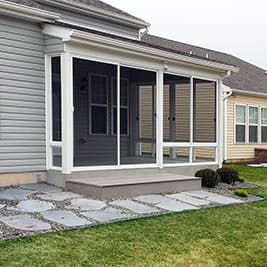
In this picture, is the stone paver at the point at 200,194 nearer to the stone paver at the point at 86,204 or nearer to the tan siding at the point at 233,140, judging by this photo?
the stone paver at the point at 86,204

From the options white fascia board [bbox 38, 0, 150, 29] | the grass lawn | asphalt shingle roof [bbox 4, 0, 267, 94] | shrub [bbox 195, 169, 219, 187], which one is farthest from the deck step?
asphalt shingle roof [bbox 4, 0, 267, 94]

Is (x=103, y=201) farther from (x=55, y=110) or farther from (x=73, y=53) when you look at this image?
(x=73, y=53)

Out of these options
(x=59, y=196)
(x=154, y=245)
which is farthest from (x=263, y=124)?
(x=154, y=245)

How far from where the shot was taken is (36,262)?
4.56 meters

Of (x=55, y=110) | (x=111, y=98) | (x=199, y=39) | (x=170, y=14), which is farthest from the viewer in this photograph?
(x=199, y=39)

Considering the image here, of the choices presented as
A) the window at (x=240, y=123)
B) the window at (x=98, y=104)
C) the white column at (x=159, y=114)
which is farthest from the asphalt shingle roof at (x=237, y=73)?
the white column at (x=159, y=114)

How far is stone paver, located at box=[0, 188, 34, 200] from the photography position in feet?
23.5

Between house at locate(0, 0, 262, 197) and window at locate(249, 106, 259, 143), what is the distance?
274 inches

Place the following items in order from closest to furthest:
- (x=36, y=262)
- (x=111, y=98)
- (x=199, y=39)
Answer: (x=36, y=262) < (x=111, y=98) < (x=199, y=39)

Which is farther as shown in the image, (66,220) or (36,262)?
(66,220)

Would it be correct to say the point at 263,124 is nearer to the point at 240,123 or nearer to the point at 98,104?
the point at 240,123

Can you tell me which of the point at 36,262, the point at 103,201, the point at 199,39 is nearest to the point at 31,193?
the point at 103,201

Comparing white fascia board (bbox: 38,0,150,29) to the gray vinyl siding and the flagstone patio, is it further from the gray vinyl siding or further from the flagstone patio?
the flagstone patio

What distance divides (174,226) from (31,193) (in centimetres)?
267
